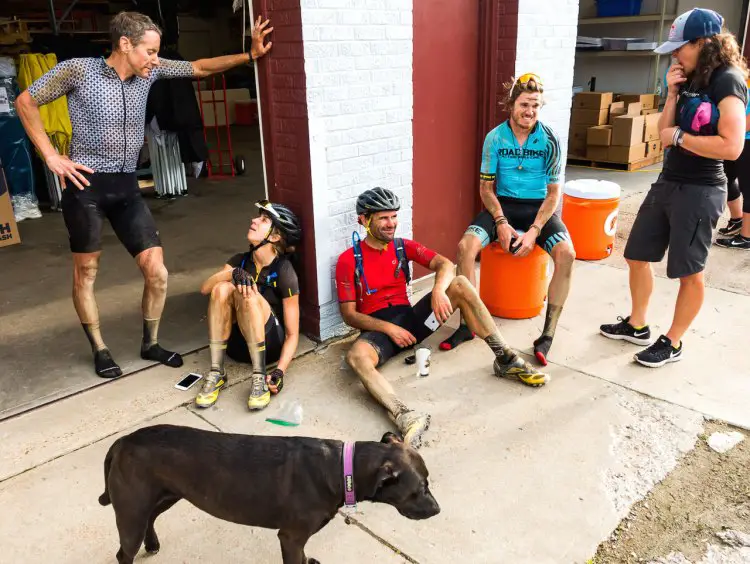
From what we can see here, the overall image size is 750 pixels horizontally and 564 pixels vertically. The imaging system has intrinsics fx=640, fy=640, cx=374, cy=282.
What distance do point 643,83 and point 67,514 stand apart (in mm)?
12350

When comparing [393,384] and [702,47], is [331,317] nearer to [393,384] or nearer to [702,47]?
[393,384]

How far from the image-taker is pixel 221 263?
6.35m

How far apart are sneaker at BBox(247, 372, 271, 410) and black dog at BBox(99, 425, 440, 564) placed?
1406mm

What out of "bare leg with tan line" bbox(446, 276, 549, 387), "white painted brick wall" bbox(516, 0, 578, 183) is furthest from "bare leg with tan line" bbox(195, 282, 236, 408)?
"white painted brick wall" bbox(516, 0, 578, 183)

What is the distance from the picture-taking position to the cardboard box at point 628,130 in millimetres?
9756

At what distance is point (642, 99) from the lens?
10375 mm

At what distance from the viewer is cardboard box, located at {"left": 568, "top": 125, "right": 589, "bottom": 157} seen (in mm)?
10508

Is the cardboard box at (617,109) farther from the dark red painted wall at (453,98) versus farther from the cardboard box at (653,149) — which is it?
the dark red painted wall at (453,98)

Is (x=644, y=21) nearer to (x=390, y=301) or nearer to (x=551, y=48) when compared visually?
(x=551, y=48)

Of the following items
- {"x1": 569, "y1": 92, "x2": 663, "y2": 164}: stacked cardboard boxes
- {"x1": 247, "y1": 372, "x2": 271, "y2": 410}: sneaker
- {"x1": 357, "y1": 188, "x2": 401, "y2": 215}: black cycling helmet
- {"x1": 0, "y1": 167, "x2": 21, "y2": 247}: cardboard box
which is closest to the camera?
{"x1": 247, "y1": 372, "x2": 271, "y2": 410}: sneaker

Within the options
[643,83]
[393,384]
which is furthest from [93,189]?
[643,83]

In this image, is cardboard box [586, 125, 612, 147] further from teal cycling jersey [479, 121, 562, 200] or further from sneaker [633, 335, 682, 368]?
sneaker [633, 335, 682, 368]

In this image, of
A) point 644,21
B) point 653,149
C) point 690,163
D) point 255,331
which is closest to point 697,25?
point 690,163

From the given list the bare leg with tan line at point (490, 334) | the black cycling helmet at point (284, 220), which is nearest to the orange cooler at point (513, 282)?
the bare leg with tan line at point (490, 334)
